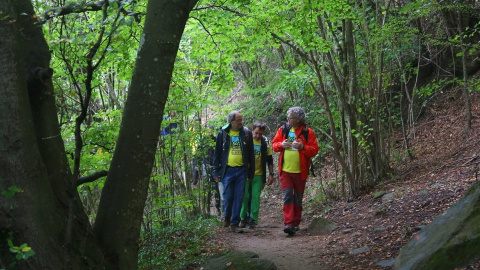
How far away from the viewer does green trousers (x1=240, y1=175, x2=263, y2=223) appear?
8.48 m

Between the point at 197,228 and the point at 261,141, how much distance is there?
80.2 inches

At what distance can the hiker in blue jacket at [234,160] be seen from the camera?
7832 mm

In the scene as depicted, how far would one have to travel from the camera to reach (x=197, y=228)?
8070 millimetres

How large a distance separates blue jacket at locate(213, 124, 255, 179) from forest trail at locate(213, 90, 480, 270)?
1092 millimetres

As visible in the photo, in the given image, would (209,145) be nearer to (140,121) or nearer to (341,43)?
(341,43)

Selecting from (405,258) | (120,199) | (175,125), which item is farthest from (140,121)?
(175,125)

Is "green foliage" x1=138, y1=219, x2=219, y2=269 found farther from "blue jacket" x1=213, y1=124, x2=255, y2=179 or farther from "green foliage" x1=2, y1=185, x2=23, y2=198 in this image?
"green foliage" x1=2, y1=185, x2=23, y2=198

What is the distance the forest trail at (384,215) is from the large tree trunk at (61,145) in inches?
108

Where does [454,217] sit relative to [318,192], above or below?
above

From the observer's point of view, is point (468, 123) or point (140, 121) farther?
point (468, 123)

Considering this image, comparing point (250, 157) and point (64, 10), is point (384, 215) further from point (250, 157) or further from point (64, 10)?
point (64, 10)

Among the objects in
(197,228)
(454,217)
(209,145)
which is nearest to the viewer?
(454,217)

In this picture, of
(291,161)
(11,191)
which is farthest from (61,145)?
(291,161)

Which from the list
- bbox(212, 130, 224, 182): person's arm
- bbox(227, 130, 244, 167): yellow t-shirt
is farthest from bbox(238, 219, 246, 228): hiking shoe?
Answer: bbox(227, 130, 244, 167): yellow t-shirt
